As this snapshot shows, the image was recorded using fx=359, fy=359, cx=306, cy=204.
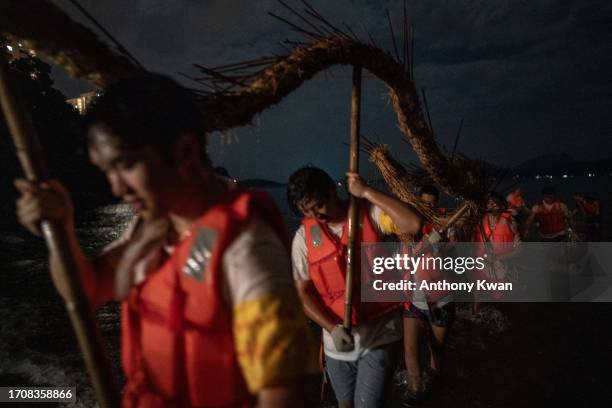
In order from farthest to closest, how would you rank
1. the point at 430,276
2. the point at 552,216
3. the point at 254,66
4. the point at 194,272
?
the point at 552,216, the point at 430,276, the point at 254,66, the point at 194,272

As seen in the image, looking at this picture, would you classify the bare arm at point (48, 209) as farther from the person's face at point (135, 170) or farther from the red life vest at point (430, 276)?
the red life vest at point (430, 276)

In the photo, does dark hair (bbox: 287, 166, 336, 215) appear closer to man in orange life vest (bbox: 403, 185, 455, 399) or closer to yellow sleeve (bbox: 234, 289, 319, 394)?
yellow sleeve (bbox: 234, 289, 319, 394)

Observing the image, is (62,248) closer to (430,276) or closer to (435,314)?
(430,276)

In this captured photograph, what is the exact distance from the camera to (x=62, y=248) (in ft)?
4.81

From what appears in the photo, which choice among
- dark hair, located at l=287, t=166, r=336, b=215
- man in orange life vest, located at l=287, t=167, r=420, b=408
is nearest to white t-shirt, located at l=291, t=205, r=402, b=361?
man in orange life vest, located at l=287, t=167, r=420, b=408

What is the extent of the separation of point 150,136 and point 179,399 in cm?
101

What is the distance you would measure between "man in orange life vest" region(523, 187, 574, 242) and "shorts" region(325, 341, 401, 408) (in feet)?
29.4

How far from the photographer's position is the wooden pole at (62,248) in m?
1.41

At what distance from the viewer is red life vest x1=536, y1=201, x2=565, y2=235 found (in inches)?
389

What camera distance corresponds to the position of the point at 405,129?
2.85 meters

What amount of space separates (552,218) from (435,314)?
6.96 meters

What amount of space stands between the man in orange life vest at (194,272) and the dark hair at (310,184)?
5.42 ft

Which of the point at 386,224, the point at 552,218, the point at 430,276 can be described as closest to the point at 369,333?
the point at 386,224

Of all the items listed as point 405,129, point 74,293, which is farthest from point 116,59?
point 405,129
